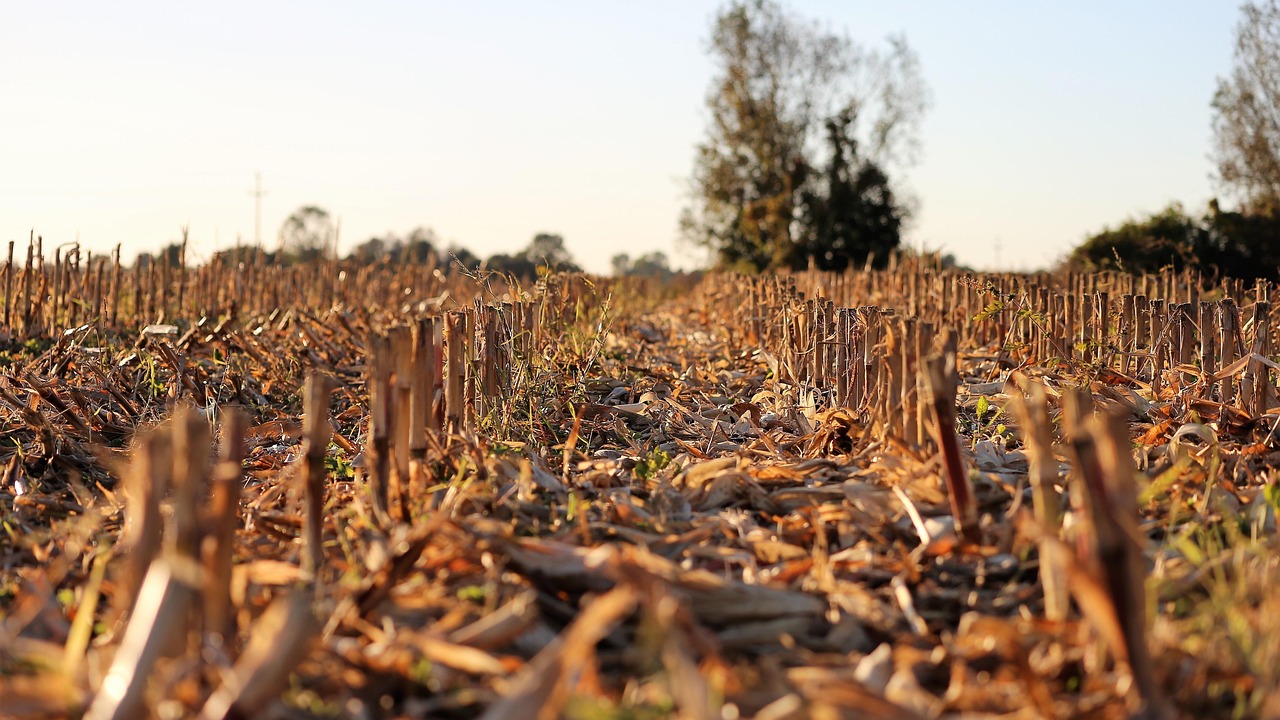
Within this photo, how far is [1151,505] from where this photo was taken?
3.26 m

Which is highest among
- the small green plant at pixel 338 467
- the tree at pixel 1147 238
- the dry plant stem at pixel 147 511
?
the tree at pixel 1147 238

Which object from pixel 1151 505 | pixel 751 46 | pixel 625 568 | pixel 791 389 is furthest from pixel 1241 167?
pixel 625 568

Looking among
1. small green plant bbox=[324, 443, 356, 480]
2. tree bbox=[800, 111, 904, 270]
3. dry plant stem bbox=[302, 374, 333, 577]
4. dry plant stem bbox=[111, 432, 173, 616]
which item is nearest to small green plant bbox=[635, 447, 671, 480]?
small green plant bbox=[324, 443, 356, 480]

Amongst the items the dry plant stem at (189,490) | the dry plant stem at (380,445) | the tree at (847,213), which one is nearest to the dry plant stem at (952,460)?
the dry plant stem at (380,445)

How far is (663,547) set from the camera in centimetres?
305

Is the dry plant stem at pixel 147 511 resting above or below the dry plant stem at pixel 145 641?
above

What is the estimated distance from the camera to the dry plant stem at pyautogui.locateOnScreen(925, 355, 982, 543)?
290cm

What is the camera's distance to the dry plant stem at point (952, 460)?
9.51ft

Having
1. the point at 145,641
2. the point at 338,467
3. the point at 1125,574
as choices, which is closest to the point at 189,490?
the point at 145,641

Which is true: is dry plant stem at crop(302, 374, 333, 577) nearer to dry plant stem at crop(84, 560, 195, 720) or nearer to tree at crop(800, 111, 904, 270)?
dry plant stem at crop(84, 560, 195, 720)

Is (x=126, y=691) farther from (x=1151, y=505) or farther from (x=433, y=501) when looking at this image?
(x=1151, y=505)

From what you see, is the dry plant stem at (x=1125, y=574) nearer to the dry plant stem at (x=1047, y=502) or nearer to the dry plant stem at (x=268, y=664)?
the dry plant stem at (x=1047, y=502)

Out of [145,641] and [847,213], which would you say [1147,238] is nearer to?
[847,213]

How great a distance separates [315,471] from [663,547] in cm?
95
